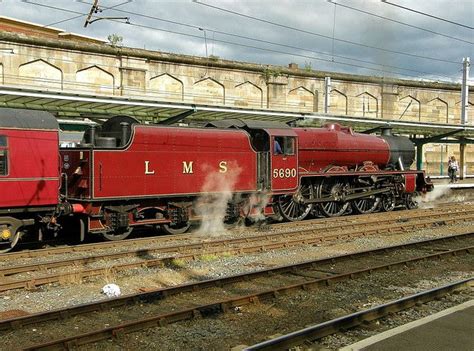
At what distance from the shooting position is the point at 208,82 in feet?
112

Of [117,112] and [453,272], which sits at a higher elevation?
[117,112]

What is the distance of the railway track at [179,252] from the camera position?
29.1 feet

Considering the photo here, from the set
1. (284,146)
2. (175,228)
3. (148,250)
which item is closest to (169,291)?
(148,250)

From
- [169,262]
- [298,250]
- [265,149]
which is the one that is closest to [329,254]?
[298,250]

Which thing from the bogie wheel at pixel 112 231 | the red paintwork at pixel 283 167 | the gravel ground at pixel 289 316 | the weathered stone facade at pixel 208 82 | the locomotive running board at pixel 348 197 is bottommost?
the gravel ground at pixel 289 316

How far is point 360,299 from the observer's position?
7.75 metres

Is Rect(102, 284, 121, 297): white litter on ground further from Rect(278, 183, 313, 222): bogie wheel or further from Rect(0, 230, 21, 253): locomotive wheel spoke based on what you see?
Rect(278, 183, 313, 222): bogie wheel

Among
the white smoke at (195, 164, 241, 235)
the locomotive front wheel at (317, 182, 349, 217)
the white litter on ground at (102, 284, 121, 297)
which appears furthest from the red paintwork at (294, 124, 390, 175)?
the white litter on ground at (102, 284, 121, 297)

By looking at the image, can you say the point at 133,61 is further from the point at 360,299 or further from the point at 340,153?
the point at 360,299

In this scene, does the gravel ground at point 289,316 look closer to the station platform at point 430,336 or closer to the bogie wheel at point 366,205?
the station platform at point 430,336

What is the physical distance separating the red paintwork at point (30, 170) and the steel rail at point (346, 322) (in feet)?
24.5

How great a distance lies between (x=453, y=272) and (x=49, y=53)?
2319cm

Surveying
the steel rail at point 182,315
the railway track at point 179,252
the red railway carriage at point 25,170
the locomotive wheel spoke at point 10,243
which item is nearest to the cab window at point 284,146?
the railway track at point 179,252

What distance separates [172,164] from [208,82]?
69.9 ft
